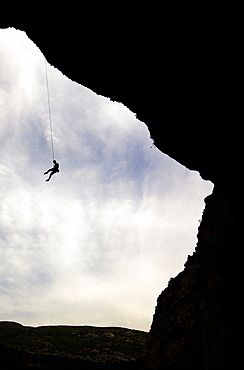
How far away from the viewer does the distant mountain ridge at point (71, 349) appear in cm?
3353

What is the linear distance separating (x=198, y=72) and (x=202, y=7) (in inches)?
67.4

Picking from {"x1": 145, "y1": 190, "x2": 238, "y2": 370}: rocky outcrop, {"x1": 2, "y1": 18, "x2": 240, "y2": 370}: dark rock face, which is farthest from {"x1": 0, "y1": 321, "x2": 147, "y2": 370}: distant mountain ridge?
{"x1": 2, "y1": 18, "x2": 240, "y2": 370}: dark rock face

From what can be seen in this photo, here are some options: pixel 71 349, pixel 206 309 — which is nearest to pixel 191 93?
pixel 206 309

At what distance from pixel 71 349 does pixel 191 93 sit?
60575 millimetres

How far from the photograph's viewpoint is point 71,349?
171 ft

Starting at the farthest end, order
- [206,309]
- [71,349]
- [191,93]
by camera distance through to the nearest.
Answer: [71,349] < [206,309] < [191,93]

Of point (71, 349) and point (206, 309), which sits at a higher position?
point (206, 309)

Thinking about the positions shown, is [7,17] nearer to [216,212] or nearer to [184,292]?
[216,212]

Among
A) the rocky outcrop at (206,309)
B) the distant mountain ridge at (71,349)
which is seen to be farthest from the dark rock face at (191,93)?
the distant mountain ridge at (71,349)

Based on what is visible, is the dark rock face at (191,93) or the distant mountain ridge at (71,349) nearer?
the dark rock face at (191,93)

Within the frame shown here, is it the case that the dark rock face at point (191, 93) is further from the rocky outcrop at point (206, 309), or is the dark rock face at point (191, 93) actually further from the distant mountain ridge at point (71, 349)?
the distant mountain ridge at point (71, 349)

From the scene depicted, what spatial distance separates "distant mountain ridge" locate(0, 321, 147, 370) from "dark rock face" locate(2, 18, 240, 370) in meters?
26.0

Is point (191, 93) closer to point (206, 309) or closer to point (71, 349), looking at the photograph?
point (206, 309)

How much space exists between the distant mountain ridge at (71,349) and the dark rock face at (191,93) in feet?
85.2
